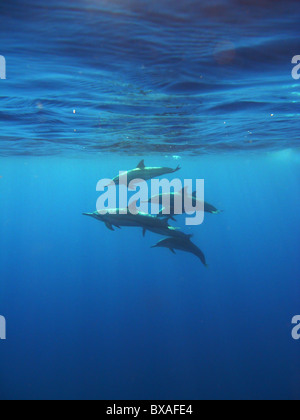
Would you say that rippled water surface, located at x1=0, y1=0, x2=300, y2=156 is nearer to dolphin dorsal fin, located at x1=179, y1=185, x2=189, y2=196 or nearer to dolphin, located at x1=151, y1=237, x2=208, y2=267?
dolphin dorsal fin, located at x1=179, y1=185, x2=189, y2=196

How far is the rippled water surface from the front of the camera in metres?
5.80

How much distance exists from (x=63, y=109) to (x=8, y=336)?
83.9 feet

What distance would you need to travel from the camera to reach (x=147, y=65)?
841 centimetres

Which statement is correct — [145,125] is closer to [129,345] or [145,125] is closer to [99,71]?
[99,71]

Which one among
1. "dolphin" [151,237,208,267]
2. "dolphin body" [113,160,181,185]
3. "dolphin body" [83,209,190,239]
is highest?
"dolphin body" [113,160,181,185]

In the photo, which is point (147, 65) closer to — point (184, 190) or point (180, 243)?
point (184, 190)

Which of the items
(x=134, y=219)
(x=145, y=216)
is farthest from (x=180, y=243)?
(x=134, y=219)

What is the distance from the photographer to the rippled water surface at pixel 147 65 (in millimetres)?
5801

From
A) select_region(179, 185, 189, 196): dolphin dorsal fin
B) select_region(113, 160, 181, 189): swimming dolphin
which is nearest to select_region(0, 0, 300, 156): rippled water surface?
select_region(113, 160, 181, 189): swimming dolphin

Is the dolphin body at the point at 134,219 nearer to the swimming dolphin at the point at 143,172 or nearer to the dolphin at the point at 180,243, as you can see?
the dolphin at the point at 180,243

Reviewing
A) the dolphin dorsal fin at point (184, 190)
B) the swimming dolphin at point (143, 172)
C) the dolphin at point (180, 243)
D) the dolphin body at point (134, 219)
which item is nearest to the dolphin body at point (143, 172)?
the swimming dolphin at point (143, 172)

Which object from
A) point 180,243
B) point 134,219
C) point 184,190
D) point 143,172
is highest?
point 143,172
